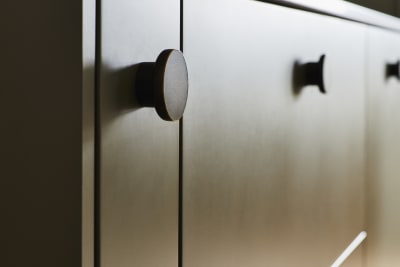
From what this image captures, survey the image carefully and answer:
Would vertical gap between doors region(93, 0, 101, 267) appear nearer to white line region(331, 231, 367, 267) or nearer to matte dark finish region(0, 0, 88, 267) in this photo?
matte dark finish region(0, 0, 88, 267)

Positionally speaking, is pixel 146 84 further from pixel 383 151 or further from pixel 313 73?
pixel 383 151

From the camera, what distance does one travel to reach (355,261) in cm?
63

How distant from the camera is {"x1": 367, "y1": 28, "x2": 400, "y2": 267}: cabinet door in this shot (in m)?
0.66

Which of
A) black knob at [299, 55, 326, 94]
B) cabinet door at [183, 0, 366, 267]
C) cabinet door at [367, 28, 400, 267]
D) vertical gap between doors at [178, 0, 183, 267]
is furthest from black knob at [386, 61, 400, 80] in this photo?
vertical gap between doors at [178, 0, 183, 267]

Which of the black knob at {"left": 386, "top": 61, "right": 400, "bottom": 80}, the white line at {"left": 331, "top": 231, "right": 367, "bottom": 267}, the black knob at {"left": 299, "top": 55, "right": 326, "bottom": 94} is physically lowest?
the white line at {"left": 331, "top": 231, "right": 367, "bottom": 267}

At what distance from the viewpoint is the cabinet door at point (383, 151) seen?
662mm

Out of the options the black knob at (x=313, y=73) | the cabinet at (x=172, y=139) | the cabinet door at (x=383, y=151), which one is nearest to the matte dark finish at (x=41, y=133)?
the cabinet at (x=172, y=139)

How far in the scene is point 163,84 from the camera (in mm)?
290

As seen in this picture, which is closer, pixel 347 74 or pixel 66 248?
pixel 66 248

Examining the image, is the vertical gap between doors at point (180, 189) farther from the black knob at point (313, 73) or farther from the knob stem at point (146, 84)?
the black knob at point (313, 73)

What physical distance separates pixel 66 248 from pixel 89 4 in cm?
11

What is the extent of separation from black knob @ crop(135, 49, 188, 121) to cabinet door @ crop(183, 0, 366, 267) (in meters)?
0.04

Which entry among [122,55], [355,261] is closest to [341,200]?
[355,261]

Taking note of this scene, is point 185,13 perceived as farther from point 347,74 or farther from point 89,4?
point 347,74
